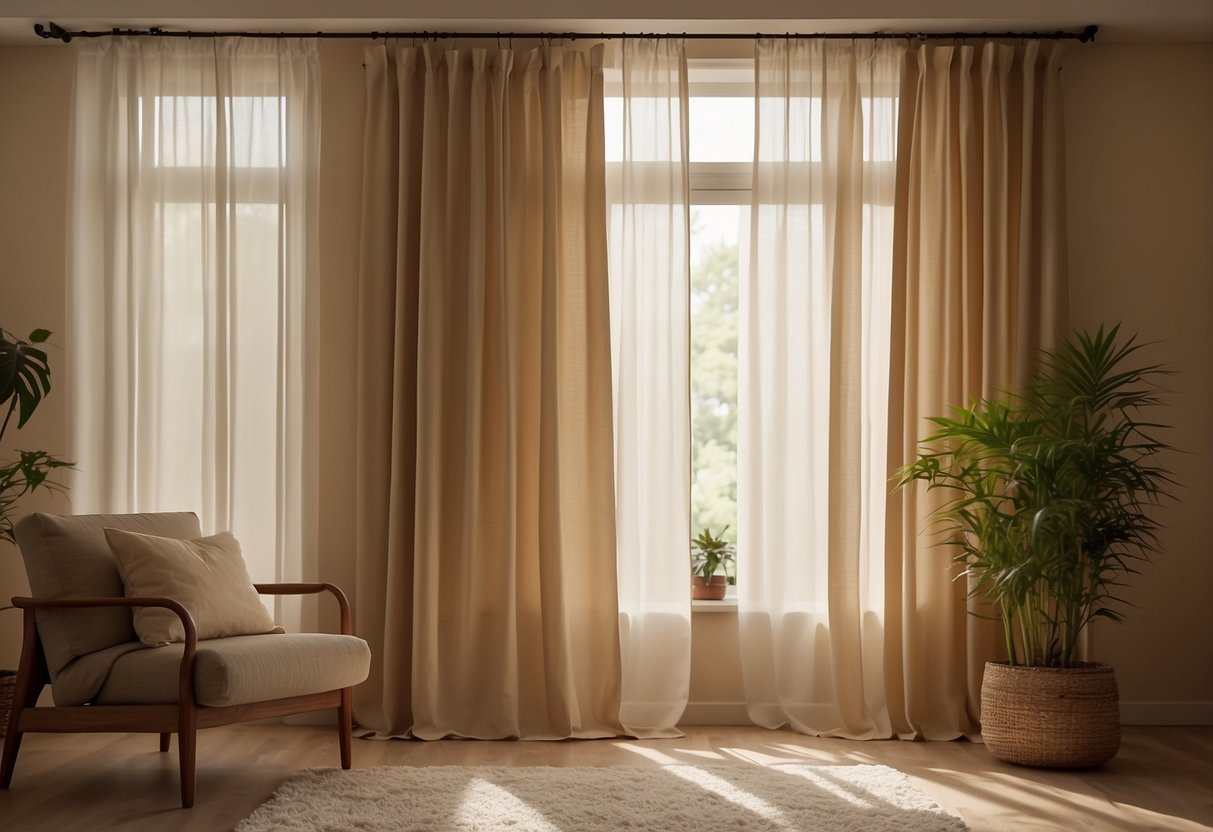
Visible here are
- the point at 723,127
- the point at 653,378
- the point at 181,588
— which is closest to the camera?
the point at 181,588

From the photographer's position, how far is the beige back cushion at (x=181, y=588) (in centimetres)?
353

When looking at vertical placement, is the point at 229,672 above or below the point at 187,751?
above

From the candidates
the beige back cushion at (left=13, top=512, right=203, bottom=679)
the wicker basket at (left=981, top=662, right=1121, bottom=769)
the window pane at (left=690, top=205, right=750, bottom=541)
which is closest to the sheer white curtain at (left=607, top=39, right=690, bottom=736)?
the window pane at (left=690, top=205, right=750, bottom=541)

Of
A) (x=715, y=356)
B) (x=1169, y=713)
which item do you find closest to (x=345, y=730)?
(x=715, y=356)

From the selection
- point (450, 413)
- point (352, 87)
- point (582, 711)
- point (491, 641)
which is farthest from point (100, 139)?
point (582, 711)

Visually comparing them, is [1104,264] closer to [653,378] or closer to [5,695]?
[653,378]

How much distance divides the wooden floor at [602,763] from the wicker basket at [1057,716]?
7 centimetres

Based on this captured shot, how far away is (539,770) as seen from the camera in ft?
12.3

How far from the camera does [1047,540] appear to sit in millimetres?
3889

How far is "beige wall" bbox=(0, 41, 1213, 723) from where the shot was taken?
463 centimetres

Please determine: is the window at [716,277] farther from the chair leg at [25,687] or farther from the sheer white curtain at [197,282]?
the chair leg at [25,687]

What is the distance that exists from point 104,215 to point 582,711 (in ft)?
9.08

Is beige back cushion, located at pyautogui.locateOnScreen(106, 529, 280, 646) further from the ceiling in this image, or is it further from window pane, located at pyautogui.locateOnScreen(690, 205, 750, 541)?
the ceiling

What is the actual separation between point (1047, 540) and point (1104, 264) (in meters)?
1.43
